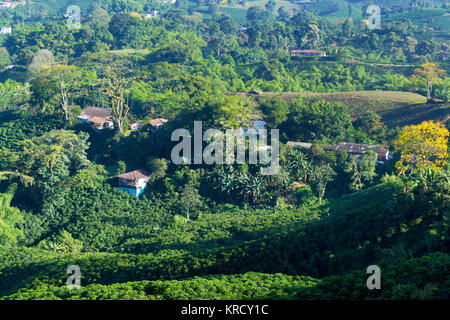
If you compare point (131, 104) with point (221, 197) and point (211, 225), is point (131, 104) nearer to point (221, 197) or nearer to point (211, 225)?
point (221, 197)

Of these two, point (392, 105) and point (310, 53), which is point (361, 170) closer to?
point (392, 105)

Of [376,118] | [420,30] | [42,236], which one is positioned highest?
[420,30]

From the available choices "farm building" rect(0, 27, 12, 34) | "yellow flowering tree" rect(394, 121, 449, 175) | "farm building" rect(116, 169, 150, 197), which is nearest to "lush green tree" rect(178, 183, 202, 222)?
"farm building" rect(116, 169, 150, 197)

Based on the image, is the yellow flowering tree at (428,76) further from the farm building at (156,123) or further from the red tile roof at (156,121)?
the farm building at (156,123)

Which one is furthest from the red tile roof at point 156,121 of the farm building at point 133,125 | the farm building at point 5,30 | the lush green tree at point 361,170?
the farm building at point 5,30

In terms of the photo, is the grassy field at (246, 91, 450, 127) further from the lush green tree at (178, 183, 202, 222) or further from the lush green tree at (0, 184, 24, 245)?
the lush green tree at (0, 184, 24, 245)
